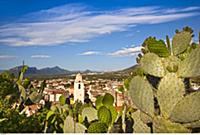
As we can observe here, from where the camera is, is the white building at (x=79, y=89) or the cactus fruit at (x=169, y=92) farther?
the white building at (x=79, y=89)

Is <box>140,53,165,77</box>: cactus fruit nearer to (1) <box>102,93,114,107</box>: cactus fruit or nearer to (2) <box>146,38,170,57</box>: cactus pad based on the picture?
(2) <box>146,38,170,57</box>: cactus pad

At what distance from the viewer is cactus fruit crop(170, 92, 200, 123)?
80 centimetres

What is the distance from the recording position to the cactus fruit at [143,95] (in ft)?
2.78

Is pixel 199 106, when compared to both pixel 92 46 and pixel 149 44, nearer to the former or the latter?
pixel 149 44

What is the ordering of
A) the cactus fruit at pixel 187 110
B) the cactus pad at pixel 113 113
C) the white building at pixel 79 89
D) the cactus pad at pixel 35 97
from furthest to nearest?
the cactus pad at pixel 35 97
the white building at pixel 79 89
the cactus pad at pixel 113 113
the cactus fruit at pixel 187 110

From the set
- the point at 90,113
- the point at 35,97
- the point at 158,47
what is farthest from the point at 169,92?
the point at 35,97

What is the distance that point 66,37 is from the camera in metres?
2.96

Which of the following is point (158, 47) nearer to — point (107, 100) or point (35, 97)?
point (107, 100)

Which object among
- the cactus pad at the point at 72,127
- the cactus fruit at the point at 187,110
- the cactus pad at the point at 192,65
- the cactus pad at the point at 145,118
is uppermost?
the cactus pad at the point at 192,65

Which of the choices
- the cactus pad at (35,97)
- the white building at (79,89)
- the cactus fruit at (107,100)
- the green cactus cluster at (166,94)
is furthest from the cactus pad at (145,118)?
the cactus pad at (35,97)

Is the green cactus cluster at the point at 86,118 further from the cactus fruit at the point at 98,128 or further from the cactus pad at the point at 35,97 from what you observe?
the cactus pad at the point at 35,97

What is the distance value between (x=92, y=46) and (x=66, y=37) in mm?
219

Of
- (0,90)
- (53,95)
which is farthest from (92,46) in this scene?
(0,90)

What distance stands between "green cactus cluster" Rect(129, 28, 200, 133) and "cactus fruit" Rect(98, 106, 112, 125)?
7cm
